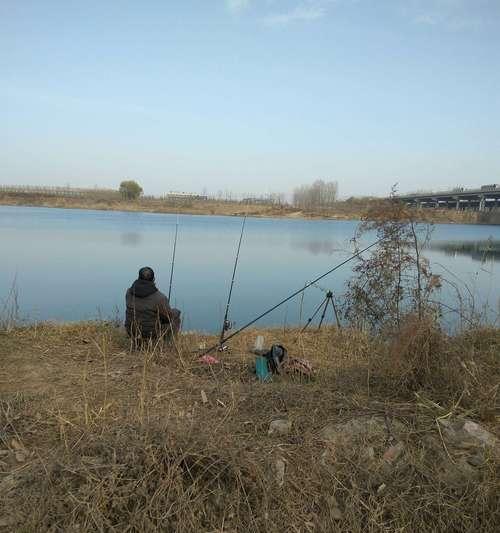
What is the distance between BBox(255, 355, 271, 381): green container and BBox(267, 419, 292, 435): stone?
1.28m

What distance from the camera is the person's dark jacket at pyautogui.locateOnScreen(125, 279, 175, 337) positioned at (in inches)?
211

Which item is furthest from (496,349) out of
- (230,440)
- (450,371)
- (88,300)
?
(88,300)

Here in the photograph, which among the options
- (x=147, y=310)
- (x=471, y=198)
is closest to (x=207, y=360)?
(x=147, y=310)

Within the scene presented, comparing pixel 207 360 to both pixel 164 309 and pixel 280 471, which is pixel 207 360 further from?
pixel 280 471

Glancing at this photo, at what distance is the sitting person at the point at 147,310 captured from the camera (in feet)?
17.6

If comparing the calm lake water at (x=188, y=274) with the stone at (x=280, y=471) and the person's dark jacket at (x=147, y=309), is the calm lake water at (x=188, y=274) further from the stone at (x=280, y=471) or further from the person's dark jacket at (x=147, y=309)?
the stone at (x=280, y=471)

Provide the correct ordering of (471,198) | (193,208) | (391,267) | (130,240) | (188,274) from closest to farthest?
(391,267)
(188,274)
(130,240)
(471,198)
(193,208)

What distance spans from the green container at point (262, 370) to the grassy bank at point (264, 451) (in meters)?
0.32

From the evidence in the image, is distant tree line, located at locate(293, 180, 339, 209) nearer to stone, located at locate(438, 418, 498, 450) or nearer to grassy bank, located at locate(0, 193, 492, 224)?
grassy bank, located at locate(0, 193, 492, 224)

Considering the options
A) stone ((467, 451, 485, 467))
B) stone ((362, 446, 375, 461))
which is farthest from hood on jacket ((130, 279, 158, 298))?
stone ((467, 451, 485, 467))

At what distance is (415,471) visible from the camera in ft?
8.97

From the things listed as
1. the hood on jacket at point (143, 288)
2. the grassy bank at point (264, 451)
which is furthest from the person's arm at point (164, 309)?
the grassy bank at point (264, 451)

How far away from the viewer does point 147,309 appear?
211 inches

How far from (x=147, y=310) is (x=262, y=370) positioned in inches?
65.1
